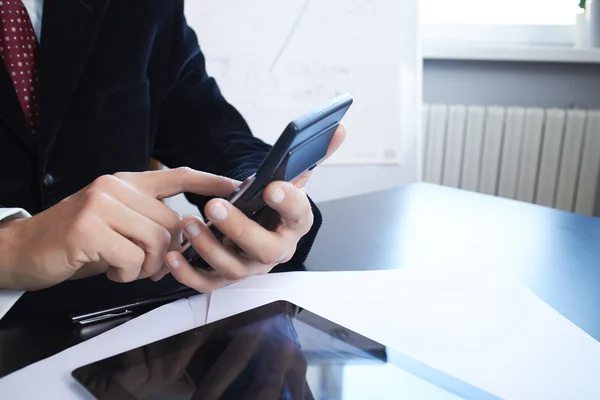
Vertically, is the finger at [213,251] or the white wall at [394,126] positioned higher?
the finger at [213,251]

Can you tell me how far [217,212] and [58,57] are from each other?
39cm

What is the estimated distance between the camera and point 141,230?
1.45 feet

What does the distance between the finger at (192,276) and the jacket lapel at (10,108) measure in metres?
0.33

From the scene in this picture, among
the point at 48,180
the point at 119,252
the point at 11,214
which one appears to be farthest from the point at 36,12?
the point at 119,252

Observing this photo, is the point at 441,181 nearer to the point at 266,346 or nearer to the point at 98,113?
the point at 98,113

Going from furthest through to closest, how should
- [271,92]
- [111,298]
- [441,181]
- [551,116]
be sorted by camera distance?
[441,181], [551,116], [271,92], [111,298]

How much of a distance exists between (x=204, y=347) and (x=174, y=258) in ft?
0.28

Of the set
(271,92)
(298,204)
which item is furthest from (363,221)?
(271,92)

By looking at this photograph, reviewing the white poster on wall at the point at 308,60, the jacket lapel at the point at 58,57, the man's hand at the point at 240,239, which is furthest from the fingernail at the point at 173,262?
the white poster on wall at the point at 308,60

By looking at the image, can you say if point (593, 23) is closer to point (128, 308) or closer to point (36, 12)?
point (36, 12)

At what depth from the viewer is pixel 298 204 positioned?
0.44 metres

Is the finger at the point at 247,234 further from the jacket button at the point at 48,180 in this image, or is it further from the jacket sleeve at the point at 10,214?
the jacket button at the point at 48,180

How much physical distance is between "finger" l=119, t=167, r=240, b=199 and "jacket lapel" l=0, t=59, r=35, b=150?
251mm

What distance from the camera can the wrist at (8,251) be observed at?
46 centimetres
